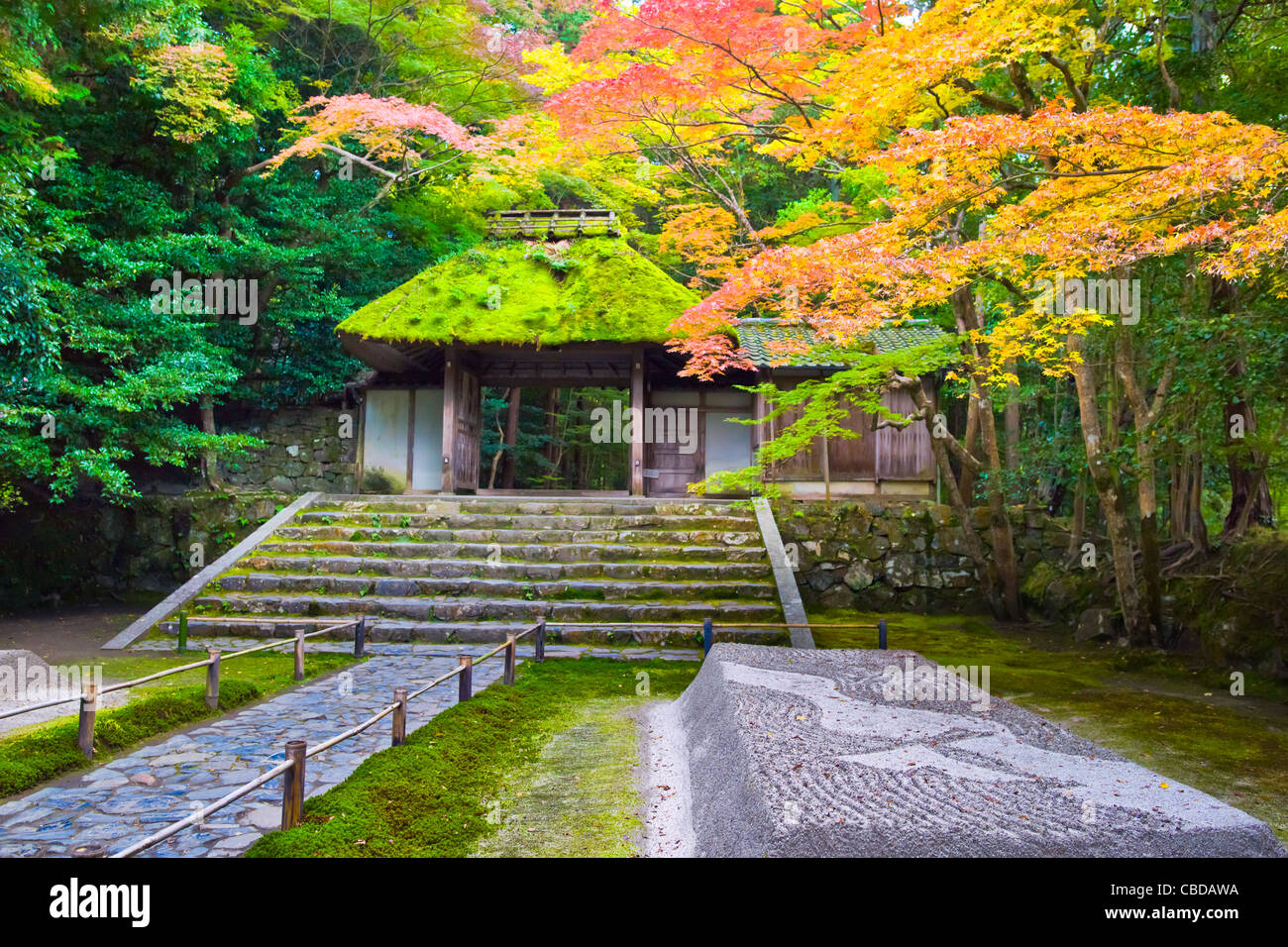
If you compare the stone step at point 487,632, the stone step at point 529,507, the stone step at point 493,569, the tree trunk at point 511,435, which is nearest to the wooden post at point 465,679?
the stone step at point 487,632

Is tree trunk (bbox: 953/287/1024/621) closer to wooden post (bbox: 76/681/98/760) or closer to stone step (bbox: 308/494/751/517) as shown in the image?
stone step (bbox: 308/494/751/517)

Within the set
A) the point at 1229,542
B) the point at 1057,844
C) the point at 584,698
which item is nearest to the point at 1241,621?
the point at 1229,542

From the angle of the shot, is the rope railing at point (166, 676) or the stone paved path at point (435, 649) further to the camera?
the stone paved path at point (435, 649)

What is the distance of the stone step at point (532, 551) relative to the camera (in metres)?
10.1

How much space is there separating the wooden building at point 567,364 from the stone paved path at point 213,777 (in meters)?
7.09

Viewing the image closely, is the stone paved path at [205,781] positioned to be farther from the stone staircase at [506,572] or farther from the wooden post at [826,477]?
the wooden post at [826,477]

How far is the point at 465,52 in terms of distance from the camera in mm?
15883

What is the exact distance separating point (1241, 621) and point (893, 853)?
7839 mm

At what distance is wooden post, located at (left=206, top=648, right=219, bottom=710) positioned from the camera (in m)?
5.63

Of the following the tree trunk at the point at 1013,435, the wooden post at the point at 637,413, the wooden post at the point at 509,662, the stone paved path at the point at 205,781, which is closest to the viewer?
the stone paved path at the point at 205,781

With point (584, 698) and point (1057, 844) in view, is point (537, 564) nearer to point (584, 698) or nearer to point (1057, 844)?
point (584, 698)

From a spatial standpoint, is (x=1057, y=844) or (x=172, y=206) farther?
(x=172, y=206)

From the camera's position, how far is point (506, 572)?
9.72m
